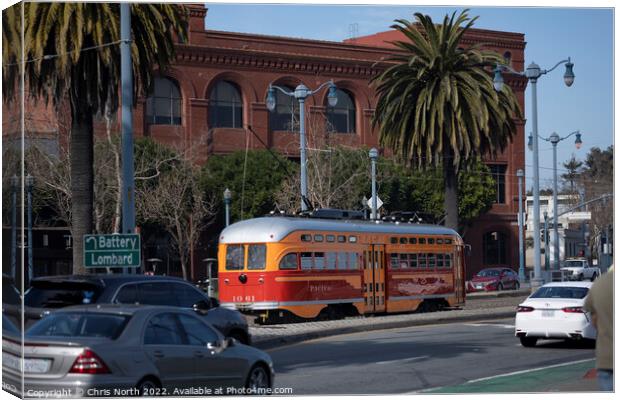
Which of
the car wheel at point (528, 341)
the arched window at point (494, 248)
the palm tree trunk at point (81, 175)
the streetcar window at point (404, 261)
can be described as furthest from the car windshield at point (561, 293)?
the arched window at point (494, 248)

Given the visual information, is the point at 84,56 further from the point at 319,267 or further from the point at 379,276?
the point at 379,276

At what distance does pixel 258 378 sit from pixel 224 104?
42.3 m

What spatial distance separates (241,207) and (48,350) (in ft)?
135

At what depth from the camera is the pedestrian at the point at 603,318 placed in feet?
32.0

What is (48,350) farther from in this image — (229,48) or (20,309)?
(229,48)

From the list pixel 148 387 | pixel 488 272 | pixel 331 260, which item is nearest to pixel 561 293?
A: pixel 331 260

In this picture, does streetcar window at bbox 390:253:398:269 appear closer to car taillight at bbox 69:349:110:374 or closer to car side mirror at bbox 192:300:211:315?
car side mirror at bbox 192:300:211:315

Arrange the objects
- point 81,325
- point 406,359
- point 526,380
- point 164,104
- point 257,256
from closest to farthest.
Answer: point 81,325 < point 526,380 < point 406,359 < point 257,256 < point 164,104

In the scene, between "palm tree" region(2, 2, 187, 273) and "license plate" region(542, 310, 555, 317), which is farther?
"license plate" region(542, 310, 555, 317)

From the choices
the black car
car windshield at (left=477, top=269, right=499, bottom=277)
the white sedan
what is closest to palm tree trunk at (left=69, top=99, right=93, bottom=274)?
the black car

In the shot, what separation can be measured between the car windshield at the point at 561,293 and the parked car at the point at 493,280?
3177cm

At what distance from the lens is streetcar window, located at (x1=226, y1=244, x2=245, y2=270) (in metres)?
30.8

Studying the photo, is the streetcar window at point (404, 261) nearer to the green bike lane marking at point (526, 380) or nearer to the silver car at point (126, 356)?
the green bike lane marking at point (526, 380)

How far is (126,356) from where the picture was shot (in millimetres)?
12242
